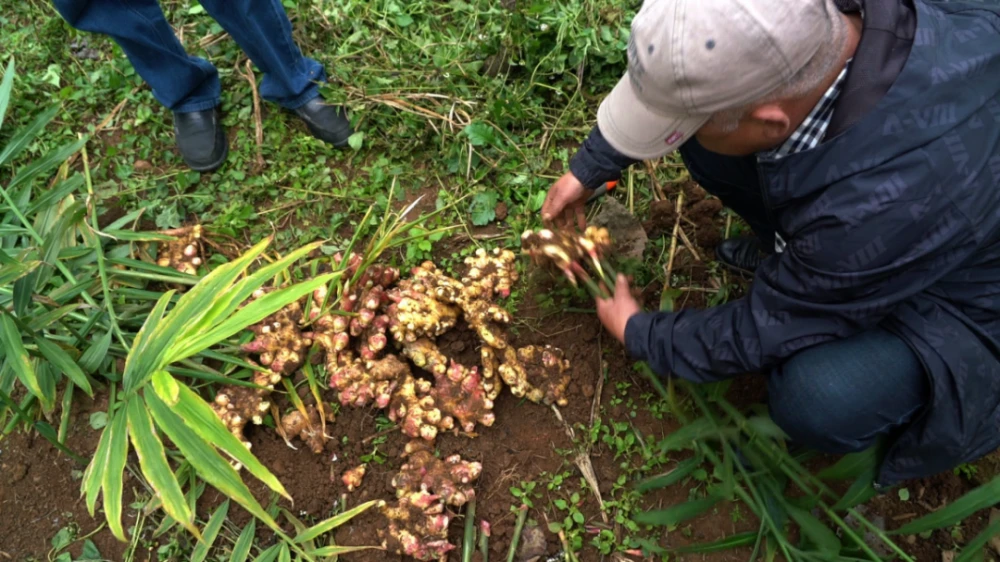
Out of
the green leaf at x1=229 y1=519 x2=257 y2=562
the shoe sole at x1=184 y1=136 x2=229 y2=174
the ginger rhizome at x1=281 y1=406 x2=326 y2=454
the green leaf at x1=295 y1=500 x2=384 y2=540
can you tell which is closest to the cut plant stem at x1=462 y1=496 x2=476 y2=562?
the green leaf at x1=295 y1=500 x2=384 y2=540

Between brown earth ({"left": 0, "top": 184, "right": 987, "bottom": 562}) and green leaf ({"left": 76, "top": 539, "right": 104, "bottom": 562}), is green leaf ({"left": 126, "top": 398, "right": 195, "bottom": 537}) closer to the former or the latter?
brown earth ({"left": 0, "top": 184, "right": 987, "bottom": 562})

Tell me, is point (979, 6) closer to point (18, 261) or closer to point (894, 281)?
point (894, 281)

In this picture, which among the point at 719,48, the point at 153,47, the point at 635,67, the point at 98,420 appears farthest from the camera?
the point at 153,47

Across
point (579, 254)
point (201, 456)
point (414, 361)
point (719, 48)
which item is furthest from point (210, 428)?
point (719, 48)

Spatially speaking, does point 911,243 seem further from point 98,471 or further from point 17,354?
point 17,354

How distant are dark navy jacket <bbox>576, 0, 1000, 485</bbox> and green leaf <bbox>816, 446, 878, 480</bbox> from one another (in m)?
0.04

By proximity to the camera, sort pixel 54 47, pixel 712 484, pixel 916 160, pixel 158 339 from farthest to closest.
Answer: pixel 54 47, pixel 712 484, pixel 158 339, pixel 916 160

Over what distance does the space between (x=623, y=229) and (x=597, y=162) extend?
46 centimetres

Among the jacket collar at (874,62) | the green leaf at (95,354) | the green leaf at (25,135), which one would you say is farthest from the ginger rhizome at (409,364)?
the green leaf at (25,135)

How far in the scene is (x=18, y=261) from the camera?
5.91 feet

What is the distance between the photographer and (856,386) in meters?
1.41

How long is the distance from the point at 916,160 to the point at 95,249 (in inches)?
84.9

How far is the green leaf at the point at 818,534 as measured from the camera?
158 centimetres

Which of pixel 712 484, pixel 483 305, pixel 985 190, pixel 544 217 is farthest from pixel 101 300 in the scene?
pixel 985 190
